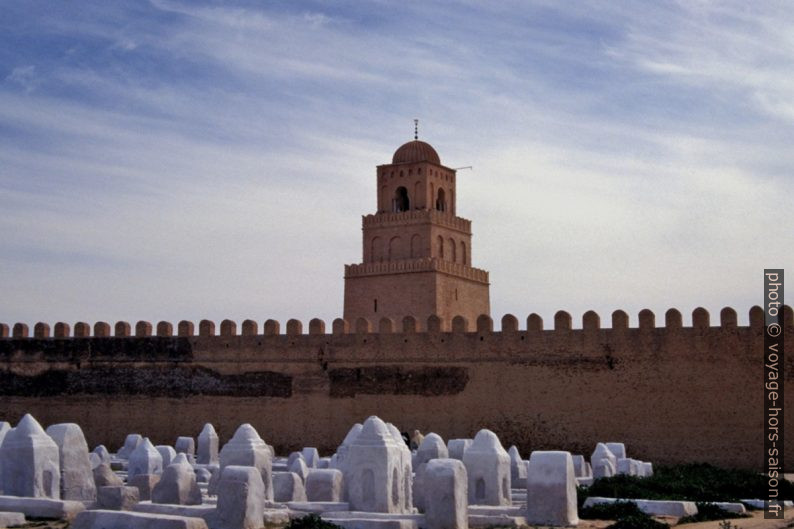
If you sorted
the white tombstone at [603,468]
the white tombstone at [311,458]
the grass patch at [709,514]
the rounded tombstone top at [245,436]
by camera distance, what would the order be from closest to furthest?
the grass patch at [709,514]
the rounded tombstone top at [245,436]
the white tombstone at [603,468]
the white tombstone at [311,458]

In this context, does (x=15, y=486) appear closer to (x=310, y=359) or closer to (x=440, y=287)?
(x=310, y=359)

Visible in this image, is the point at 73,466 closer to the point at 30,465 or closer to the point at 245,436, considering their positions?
the point at 30,465

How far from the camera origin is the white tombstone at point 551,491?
13.2m

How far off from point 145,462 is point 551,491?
598cm

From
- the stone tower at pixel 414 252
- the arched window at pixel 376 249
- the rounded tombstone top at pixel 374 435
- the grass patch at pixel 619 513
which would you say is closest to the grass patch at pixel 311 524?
the rounded tombstone top at pixel 374 435

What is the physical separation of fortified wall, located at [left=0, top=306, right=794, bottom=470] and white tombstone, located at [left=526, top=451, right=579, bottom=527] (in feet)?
32.7

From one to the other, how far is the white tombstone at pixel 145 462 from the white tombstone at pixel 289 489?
2.34 meters

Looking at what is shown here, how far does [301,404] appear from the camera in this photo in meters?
26.0

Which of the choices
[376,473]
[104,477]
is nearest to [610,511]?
[376,473]

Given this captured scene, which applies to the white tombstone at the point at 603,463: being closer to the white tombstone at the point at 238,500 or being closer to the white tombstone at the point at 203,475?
the white tombstone at the point at 203,475

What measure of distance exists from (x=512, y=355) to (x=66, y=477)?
36.9 feet

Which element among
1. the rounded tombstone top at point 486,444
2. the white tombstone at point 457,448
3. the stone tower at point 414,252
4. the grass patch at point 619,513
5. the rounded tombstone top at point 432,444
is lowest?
the grass patch at point 619,513

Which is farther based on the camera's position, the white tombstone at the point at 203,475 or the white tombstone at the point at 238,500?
the white tombstone at the point at 203,475

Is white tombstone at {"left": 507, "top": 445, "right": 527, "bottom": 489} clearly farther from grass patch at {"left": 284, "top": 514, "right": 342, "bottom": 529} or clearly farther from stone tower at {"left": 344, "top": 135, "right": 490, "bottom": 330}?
stone tower at {"left": 344, "top": 135, "right": 490, "bottom": 330}
